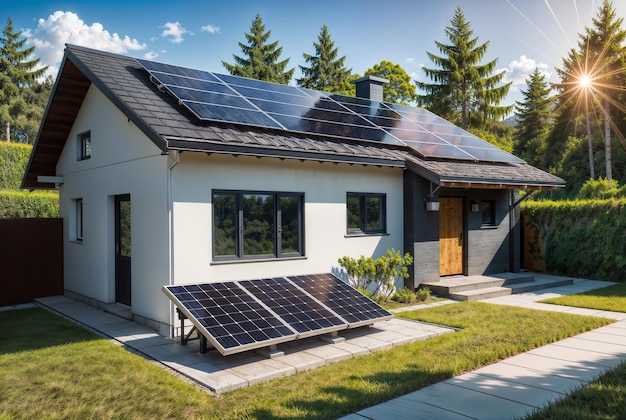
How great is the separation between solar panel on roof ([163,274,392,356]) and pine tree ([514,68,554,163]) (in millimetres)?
43125

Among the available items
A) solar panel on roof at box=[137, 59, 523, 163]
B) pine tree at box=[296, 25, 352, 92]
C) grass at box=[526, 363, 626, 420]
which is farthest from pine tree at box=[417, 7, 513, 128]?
grass at box=[526, 363, 626, 420]

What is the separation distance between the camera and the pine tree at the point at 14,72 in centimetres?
3622

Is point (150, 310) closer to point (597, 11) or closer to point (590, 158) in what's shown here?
point (590, 158)

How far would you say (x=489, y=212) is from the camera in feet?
43.6

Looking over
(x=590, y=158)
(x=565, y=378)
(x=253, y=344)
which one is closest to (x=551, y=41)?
(x=565, y=378)

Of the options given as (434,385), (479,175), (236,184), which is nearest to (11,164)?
(236,184)

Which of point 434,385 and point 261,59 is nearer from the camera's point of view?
point 434,385

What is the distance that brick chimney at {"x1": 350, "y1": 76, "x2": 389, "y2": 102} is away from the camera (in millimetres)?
16297

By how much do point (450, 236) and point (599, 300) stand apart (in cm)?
356

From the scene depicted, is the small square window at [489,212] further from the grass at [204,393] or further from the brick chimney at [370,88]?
the brick chimney at [370,88]

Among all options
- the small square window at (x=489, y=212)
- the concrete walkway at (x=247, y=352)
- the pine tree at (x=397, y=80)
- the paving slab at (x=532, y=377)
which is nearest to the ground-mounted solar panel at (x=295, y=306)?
the concrete walkway at (x=247, y=352)

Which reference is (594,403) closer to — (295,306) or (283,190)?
(295,306)

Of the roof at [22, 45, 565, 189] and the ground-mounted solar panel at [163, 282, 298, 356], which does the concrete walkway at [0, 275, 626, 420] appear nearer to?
the ground-mounted solar panel at [163, 282, 298, 356]

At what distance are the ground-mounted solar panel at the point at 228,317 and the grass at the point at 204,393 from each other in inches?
26.9
